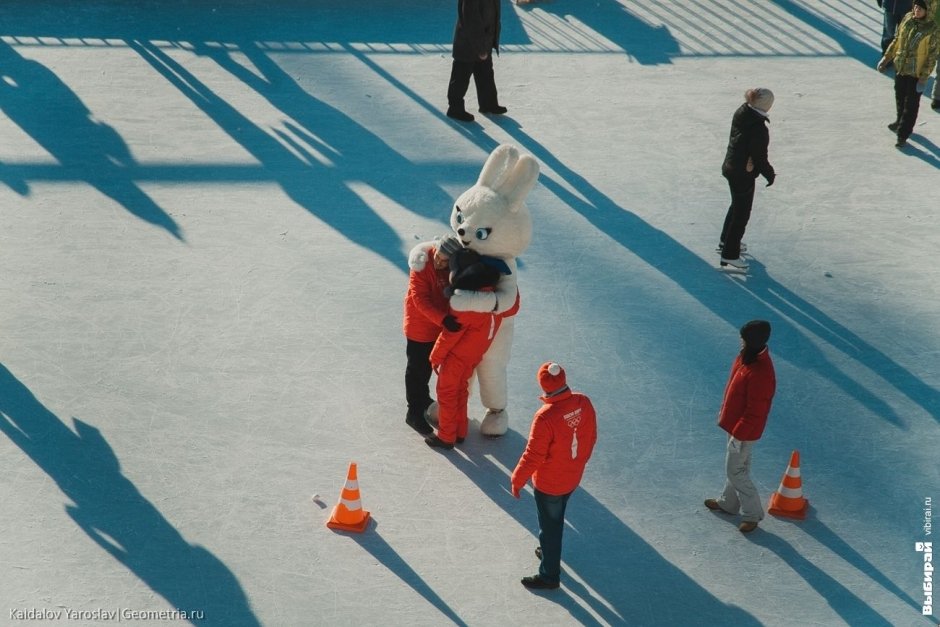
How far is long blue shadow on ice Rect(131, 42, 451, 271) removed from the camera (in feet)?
37.2

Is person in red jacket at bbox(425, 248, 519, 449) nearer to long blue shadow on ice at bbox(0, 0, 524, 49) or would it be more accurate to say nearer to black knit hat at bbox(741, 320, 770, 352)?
black knit hat at bbox(741, 320, 770, 352)

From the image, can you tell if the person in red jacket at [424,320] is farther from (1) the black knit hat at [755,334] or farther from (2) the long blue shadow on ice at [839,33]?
(2) the long blue shadow on ice at [839,33]

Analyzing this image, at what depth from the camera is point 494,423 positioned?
877 centimetres

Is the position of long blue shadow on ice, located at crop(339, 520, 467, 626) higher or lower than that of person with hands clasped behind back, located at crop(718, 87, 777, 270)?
lower

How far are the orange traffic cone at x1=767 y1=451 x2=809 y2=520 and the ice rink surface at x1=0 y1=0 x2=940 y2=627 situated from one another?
12cm

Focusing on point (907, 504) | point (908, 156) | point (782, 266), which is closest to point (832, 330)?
point (782, 266)

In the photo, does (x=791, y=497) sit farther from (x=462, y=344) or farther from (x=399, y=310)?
(x=399, y=310)

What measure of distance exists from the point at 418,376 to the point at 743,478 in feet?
7.70

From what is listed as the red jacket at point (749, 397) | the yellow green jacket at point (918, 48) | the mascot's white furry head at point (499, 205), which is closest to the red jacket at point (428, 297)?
the mascot's white furry head at point (499, 205)

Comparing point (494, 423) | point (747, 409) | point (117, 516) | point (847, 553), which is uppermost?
point (747, 409)

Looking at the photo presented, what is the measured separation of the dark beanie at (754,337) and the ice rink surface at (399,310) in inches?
49.9

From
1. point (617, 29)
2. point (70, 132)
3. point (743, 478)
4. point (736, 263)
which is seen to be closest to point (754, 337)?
point (743, 478)

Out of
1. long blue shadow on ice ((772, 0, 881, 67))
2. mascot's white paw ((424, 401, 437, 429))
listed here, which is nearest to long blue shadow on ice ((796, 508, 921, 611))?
mascot's white paw ((424, 401, 437, 429))

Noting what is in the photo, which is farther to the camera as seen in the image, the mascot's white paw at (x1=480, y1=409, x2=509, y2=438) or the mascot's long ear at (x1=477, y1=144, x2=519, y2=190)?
the mascot's white paw at (x1=480, y1=409, x2=509, y2=438)
